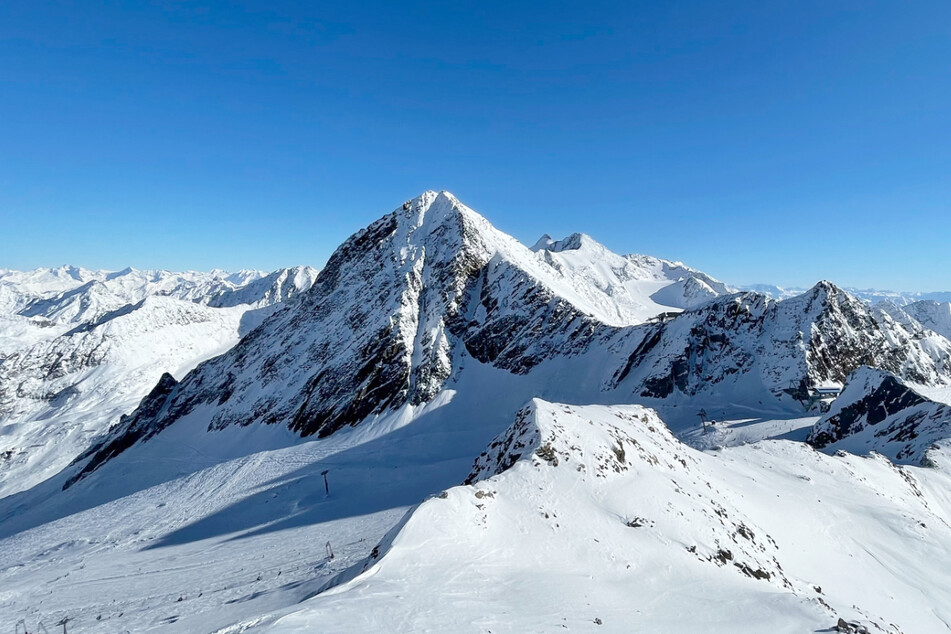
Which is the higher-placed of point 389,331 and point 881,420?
point 389,331

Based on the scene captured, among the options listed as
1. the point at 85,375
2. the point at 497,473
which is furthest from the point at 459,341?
the point at 85,375

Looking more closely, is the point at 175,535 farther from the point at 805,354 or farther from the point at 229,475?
the point at 805,354

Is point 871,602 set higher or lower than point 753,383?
lower

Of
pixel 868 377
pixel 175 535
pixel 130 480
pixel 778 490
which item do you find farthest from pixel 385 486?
pixel 868 377

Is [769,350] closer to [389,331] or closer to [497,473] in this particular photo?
[497,473]

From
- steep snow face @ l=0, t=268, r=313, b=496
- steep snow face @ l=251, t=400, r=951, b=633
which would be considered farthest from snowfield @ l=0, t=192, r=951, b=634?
steep snow face @ l=0, t=268, r=313, b=496

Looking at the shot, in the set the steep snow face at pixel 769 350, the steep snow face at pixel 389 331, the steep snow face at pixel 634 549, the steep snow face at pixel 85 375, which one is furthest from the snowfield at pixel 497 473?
the steep snow face at pixel 85 375
